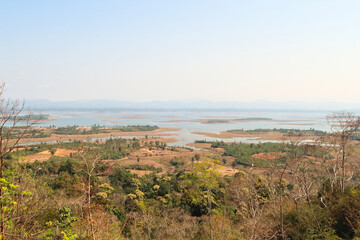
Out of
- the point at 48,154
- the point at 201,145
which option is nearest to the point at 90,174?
the point at 48,154

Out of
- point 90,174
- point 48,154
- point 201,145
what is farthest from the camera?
point 201,145

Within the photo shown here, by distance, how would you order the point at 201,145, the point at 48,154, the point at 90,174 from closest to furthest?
1. the point at 90,174
2. the point at 48,154
3. the point at 201,145

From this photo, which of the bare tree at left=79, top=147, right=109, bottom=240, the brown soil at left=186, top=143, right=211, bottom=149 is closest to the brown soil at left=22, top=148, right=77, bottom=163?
the brown soil at left=186, top=143, right=211, bottom=149

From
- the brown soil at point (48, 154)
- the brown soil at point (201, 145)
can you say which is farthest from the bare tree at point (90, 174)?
the brown soil at point (201, 145)

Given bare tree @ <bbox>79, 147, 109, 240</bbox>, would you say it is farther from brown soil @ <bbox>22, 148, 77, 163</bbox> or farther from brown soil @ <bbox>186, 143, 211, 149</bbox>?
brown soil @ <bbox>186, 143, 211, 149</bbox>

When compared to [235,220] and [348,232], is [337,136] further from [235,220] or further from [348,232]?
[235,220]

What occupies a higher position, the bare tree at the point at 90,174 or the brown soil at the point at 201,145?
the bare tree at the point at 90,174

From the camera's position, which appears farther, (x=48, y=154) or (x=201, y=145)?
(x=201, y=145)

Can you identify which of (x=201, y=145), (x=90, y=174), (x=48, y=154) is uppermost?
(x=90, y=174)

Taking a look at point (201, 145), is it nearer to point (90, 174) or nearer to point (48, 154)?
point (48, 154)

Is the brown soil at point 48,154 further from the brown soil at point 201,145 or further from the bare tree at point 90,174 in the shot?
the bare tree at point 90,174

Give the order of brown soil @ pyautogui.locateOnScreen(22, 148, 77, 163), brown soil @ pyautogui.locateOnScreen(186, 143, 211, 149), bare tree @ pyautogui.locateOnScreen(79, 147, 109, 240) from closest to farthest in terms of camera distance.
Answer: bare tree @ pyautogui.locateOnScreen(79, 147, 109, 240), brown soil @ pyautogui.locateOnScreen(22, 148, 77, 163), brown soil @ pyautogui.locateOnScreen(186, 143, 211, 149)

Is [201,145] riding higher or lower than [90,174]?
lower
